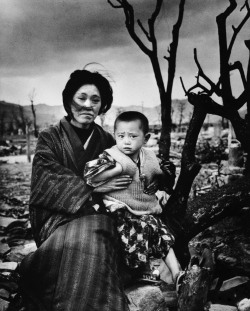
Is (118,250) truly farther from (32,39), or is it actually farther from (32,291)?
(32,39)

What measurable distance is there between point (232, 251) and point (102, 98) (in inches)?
61.8

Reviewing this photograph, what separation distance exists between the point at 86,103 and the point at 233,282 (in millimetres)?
1613

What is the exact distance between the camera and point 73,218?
1.95m

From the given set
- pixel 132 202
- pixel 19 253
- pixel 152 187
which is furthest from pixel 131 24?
pixel 19 253

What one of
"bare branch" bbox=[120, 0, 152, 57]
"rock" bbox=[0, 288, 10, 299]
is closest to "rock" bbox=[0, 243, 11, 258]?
"rock" bbox=[0, 288, 10, 299]

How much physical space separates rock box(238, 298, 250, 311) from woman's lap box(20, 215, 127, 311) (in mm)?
850

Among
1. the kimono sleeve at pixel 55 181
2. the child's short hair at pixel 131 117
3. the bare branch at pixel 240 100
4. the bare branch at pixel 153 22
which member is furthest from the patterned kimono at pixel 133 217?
the bare branch at pixel 153 22

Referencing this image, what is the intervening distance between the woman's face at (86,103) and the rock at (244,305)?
5.09 ft

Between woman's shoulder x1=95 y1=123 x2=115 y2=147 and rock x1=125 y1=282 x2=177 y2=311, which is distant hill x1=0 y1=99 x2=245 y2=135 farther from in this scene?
rock x1=125 y1=282 x2=177 y2=311

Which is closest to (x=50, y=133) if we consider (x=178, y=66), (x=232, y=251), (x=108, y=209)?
(x=108, y=209)

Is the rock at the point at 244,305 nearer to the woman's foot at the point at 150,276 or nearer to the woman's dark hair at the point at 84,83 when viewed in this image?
the woman's foot at the point at 150,276

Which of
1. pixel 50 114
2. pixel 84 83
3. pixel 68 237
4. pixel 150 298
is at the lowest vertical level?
pixel 150 298

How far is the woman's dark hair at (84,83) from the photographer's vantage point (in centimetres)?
220

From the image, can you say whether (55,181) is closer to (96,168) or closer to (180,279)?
(96,168)
